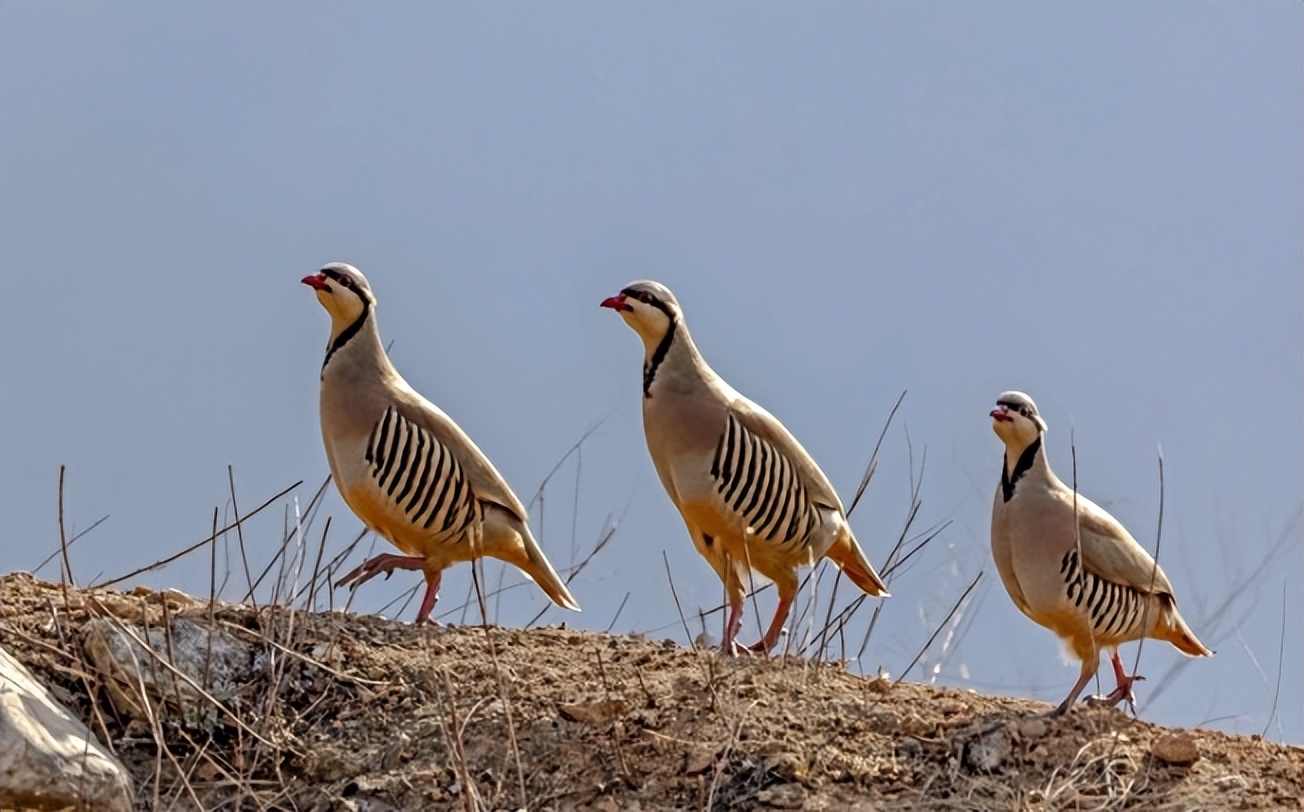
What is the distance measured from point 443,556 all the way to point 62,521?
2170mm

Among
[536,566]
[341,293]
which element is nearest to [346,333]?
[341,293]

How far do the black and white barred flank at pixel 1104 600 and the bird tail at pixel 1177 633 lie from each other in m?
0.24

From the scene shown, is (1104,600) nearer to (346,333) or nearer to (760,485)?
(760,485)

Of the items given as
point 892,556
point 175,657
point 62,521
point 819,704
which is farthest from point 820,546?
point 62,521

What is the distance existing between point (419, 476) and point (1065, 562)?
242 centimetres

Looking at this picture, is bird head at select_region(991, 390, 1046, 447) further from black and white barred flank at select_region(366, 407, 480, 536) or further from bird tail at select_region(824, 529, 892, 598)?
black and white barred flank at select_region(366, 407, 480, 536)

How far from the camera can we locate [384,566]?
6875 millimetres

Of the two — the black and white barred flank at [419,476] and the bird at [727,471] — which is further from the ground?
the bird at [727,471]

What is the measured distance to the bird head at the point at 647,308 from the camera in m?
7.35

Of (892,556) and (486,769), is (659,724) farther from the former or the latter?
(892,556)

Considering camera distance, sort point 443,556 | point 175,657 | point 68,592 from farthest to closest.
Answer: point 443,556 → point 68,592 → point 175,657

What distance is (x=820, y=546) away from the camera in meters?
7.23

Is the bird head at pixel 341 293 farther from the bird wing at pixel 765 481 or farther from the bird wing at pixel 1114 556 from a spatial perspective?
the bird wing at pixel 1114 556

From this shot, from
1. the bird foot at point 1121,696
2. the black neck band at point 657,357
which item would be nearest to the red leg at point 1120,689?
the bird foot at point 1121,696
